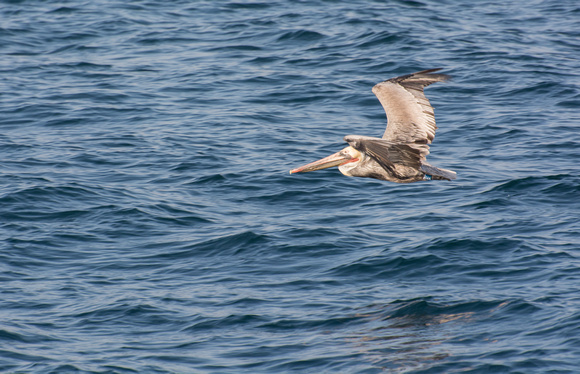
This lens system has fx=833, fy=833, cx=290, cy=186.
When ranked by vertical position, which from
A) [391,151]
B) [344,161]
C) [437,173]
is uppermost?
[391,151]

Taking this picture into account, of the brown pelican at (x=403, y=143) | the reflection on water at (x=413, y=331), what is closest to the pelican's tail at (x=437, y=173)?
the brown pelican at (x=403, y=143)

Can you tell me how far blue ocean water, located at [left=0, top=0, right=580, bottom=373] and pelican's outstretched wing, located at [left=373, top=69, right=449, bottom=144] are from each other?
2484mm

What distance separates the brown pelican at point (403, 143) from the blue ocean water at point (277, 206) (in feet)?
6.73

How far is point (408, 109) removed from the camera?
37.8ft

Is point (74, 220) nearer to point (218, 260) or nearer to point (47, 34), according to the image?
point (218, 260)

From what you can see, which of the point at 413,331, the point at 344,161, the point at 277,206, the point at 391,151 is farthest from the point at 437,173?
the point at 277,206

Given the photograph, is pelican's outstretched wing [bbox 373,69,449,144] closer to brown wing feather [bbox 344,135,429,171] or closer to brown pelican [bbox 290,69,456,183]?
brown pelican [bbox 290,69,456,183]

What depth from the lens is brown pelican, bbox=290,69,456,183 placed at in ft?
36.2

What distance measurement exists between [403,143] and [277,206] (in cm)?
439

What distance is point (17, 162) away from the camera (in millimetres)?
16672

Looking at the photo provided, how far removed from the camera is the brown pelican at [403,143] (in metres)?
11.0

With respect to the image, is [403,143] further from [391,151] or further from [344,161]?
[344,161]

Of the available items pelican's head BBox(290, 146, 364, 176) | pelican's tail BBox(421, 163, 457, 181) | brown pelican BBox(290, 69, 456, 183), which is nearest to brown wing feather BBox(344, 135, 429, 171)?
brown pelican BBox(290, 69, 456, 183)

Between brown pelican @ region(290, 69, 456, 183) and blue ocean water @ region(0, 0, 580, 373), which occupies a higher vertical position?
brown pelican @ region(290, 69, 456, 183)
